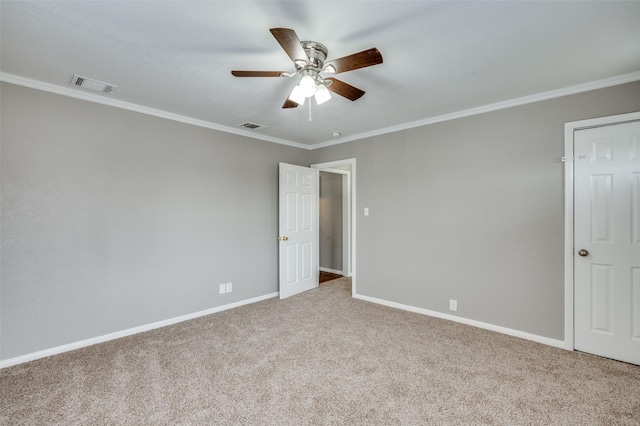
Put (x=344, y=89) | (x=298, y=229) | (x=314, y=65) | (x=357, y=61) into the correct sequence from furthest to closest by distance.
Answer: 1. (x=298, y=229)
2. (x=344, y=89)
3. (x=314, y=65)
4. (x=357, y=61)

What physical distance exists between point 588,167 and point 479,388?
7.30ft

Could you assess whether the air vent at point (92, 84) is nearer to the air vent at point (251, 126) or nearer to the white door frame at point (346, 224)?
the air vent at point (251, 126)

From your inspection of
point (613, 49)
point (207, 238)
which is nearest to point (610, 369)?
point (613, 49)

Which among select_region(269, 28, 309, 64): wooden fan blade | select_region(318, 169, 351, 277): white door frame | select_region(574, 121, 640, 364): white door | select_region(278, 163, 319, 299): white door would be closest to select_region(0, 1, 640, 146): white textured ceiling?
select_region(269, 28, 309, 64): wooden fan blade

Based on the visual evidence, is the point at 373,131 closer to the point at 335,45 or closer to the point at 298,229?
the point at 298,229

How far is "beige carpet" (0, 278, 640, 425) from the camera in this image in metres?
1.91

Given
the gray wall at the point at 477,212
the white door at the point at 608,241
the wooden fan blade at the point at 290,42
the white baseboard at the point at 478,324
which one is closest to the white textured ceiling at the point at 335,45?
the wooden fan blade at the point at 290,42

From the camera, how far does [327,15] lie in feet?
5.61

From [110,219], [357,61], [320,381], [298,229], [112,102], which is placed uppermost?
[112,102]

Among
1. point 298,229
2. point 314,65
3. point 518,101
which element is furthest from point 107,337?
point 518,101

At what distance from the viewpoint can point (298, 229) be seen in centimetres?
470

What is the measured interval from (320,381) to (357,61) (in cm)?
231

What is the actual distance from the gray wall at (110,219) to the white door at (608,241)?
12.4ft

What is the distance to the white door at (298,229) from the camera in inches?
175
